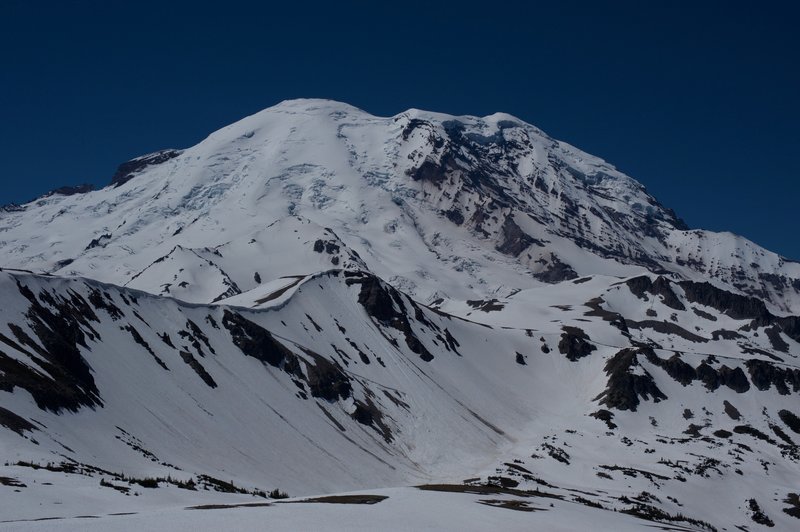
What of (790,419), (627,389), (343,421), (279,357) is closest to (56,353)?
(343,421)

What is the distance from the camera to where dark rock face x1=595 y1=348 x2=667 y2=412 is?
18050 centimetres

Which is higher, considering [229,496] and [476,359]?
[476,359]

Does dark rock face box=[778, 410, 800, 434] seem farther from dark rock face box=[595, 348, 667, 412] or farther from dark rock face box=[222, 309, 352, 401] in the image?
dark rock face box=[222, 309, 352, 401]

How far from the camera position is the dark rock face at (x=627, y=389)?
180 meters

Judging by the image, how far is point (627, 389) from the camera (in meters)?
185

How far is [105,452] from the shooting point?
202ft

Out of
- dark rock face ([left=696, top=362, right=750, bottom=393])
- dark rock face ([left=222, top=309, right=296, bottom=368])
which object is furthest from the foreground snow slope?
dark rock face ([left=696, top=362, right=750, bottom=393])

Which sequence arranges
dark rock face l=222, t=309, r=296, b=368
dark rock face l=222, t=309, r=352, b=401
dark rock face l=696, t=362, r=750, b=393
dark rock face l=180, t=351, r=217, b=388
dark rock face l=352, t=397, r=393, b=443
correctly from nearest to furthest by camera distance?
dark rock face l=180, t=351, r=217, b=388 → dark rock face l=222, t=309, r=296, b=368 → dark rock face l=352, t=397, r=393, b=443 → dark rock face l=222, t=309, r=352, b=401 → dark rock face l=696, t=362, r=750, b=393

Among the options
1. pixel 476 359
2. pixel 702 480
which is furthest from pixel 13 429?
pixel 476 359

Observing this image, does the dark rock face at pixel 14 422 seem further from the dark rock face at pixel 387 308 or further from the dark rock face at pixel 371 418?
the dark rock face at pixel 387 308

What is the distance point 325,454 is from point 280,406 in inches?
485

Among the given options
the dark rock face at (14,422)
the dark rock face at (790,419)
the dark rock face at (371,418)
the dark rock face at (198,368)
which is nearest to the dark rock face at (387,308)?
the dark rock face at (371,418)

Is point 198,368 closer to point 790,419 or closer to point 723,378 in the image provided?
point 723,378

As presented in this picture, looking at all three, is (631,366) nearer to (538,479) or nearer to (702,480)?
(702,480)
